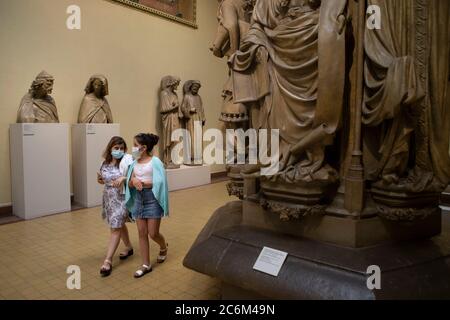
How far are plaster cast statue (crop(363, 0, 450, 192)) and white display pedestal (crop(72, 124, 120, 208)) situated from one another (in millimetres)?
4561

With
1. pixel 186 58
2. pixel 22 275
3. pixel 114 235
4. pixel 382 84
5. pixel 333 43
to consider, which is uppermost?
pixel 186 58

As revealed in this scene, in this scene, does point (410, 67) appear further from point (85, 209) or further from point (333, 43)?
point (85, 209)

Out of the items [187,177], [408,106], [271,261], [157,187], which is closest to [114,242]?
[157,187]

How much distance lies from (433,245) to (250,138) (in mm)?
1325

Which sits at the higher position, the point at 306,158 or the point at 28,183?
the point at 306,158

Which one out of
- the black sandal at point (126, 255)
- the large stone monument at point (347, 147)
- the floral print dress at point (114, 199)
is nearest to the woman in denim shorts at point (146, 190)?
the floral print dress at point (114, 199)

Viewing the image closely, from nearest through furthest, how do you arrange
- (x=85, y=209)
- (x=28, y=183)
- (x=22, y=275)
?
(x=22, y=275), (x=28, y=183), (x=85, y=209)

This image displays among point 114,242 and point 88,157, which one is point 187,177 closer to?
point 88,157

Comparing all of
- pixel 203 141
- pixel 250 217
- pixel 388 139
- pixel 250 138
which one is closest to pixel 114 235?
pixel 250 217

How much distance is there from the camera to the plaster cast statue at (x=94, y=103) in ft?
18.9

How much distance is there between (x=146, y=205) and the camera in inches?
119

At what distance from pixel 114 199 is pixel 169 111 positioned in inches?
171

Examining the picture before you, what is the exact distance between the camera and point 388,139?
1.96 m

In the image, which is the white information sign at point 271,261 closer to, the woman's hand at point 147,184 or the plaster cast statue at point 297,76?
the plaster cast statue at point 297,76
